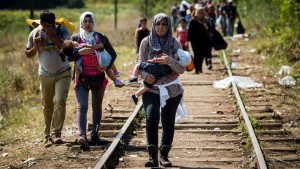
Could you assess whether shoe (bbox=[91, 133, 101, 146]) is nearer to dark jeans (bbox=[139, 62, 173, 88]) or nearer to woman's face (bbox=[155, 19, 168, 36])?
dark jeans (bbox=[139, 62, 173, 88])

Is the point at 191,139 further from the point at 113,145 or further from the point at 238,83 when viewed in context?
the point at 238,83

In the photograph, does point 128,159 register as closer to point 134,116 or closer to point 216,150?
point 216,150

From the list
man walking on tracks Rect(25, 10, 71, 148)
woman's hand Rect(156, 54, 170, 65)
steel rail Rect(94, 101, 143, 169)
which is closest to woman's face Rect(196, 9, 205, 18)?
steel rail Rect(94, 101, 143, 169)

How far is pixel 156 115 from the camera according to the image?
253 inches

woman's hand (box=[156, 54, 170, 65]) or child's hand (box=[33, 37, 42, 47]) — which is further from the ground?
child's hand (box=[33, 37, 42, 47])

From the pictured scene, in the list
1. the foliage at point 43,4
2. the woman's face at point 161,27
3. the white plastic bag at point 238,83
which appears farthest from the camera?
the foliage at point 43,4

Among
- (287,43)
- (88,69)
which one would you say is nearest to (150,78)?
(88,69)

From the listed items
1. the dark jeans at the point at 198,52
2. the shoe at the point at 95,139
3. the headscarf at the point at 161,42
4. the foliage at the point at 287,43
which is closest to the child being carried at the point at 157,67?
the headscarf at the point at 161,42

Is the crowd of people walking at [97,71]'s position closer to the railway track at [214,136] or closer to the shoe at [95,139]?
the shoe at [95,139]

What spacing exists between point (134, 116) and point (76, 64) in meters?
2.12

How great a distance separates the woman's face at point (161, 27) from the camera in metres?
6.15

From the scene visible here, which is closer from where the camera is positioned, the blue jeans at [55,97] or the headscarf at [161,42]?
the headscarf at [161,42]

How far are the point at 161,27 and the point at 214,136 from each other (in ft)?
9.44

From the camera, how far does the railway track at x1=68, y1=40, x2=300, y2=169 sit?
22.8 ft
